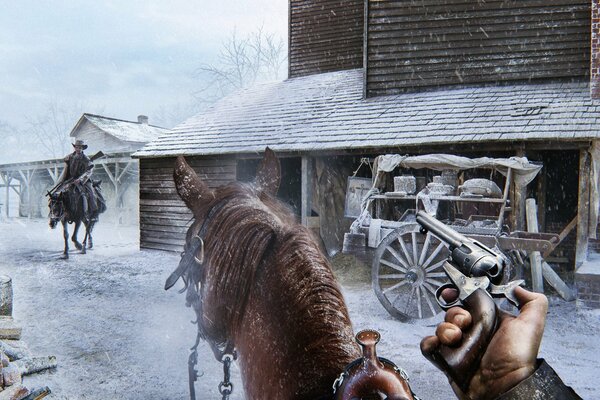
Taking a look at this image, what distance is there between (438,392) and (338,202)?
23.1 ft

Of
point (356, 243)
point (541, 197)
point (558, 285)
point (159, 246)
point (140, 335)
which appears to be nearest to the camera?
point (140, 335)

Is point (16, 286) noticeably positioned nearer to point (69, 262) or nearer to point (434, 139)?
point (69, 262)

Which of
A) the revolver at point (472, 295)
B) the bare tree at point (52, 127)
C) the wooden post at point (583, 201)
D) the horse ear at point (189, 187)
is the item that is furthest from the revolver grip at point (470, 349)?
the bare tree at point (52, 127)

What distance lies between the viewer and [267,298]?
3.93 ft

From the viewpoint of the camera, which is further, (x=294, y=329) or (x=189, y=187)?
(x=189, y=187)

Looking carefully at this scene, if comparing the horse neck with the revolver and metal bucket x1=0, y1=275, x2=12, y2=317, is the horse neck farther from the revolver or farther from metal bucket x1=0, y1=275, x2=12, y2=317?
metal bucket x1=0, y1=275, x2=12, y2=317

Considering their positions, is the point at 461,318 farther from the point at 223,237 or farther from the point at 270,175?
the point at 270,175

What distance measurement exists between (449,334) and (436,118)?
8.05 meters

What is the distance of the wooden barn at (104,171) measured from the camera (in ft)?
63.1

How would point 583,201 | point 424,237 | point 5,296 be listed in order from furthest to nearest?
point 583,201 → point 424,237 → point 5,296

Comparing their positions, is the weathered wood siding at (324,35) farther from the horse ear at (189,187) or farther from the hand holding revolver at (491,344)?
the hand holding revolver at (491,344)

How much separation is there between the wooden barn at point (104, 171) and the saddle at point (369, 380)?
1747cm

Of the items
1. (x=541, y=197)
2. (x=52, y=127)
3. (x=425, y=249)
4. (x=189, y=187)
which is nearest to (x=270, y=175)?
(x=189, y=187)

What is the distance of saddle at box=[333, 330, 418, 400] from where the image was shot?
2.62 ft
